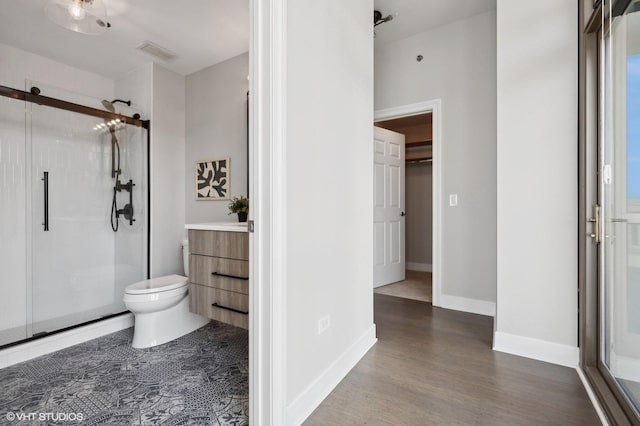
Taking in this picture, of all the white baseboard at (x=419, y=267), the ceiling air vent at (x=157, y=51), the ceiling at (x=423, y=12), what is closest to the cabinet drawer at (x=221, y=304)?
the ceiling air vent at (x=157, y=51)

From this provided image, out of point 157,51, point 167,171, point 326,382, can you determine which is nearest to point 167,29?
point 157,51

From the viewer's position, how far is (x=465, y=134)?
115 inches

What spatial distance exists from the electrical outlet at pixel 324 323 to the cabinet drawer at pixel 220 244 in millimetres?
604

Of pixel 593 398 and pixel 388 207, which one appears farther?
pixel 388 207

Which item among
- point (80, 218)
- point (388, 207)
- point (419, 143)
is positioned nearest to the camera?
point (80, 218)

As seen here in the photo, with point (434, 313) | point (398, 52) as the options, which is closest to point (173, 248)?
point (434, 313)

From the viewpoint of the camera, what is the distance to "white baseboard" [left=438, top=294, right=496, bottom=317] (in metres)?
2.81

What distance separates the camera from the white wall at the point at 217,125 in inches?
122

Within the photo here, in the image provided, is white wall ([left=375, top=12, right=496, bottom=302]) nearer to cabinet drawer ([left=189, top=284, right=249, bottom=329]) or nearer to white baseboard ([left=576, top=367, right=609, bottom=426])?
white baseboard ([left=576, top=367, right=609, bottom=426])

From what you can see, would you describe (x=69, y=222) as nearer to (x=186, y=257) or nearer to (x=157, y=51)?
(x=186, y=257)

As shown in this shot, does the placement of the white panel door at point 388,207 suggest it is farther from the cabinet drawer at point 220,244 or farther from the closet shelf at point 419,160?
the cabinet drawer at point 220,244

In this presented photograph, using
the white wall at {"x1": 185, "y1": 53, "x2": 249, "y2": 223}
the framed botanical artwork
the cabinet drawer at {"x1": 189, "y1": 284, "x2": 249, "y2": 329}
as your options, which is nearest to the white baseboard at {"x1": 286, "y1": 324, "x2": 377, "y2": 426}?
the cabinet drawer at {"x1": 189, "y1": 284, "x2": 249, "y2": 329}

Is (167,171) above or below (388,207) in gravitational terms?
above

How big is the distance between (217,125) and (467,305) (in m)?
3.22
